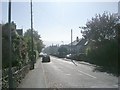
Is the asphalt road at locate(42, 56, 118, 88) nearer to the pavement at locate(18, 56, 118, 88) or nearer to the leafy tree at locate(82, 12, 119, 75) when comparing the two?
the pavement at locate(18, 56, 118, 88)

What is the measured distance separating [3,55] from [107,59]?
79.5ft

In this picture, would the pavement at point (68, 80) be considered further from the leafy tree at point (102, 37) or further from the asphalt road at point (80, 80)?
the leafy tree at point (102, 37)

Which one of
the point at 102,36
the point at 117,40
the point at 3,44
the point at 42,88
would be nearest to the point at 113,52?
the point at 117,40

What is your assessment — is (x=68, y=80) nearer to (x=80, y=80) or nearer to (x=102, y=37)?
(x=80, y=80)

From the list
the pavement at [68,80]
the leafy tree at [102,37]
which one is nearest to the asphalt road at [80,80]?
the pavement at [68,80]

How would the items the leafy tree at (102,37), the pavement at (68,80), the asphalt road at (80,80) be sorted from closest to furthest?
1. the pavement at (68,80)
2. the asphalt road at (80,80)
3. the leafy tree at (102,37)

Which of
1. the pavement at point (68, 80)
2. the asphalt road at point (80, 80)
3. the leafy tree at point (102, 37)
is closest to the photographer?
the pavement at point (68, 80)

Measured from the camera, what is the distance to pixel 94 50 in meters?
47.4

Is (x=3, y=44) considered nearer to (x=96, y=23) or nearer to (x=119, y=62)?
(x=119, y=62)

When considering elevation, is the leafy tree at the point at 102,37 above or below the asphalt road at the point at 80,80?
above

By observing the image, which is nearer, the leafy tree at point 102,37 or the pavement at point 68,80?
the pavement at point 68,80

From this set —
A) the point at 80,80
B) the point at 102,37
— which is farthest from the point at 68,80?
the point at 102,37

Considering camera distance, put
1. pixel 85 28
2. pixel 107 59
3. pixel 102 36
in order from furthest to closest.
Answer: pixel 85 28 < pixel 102 36 < pixel 107 59

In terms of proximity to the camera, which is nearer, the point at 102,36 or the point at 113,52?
the point at 113,52
